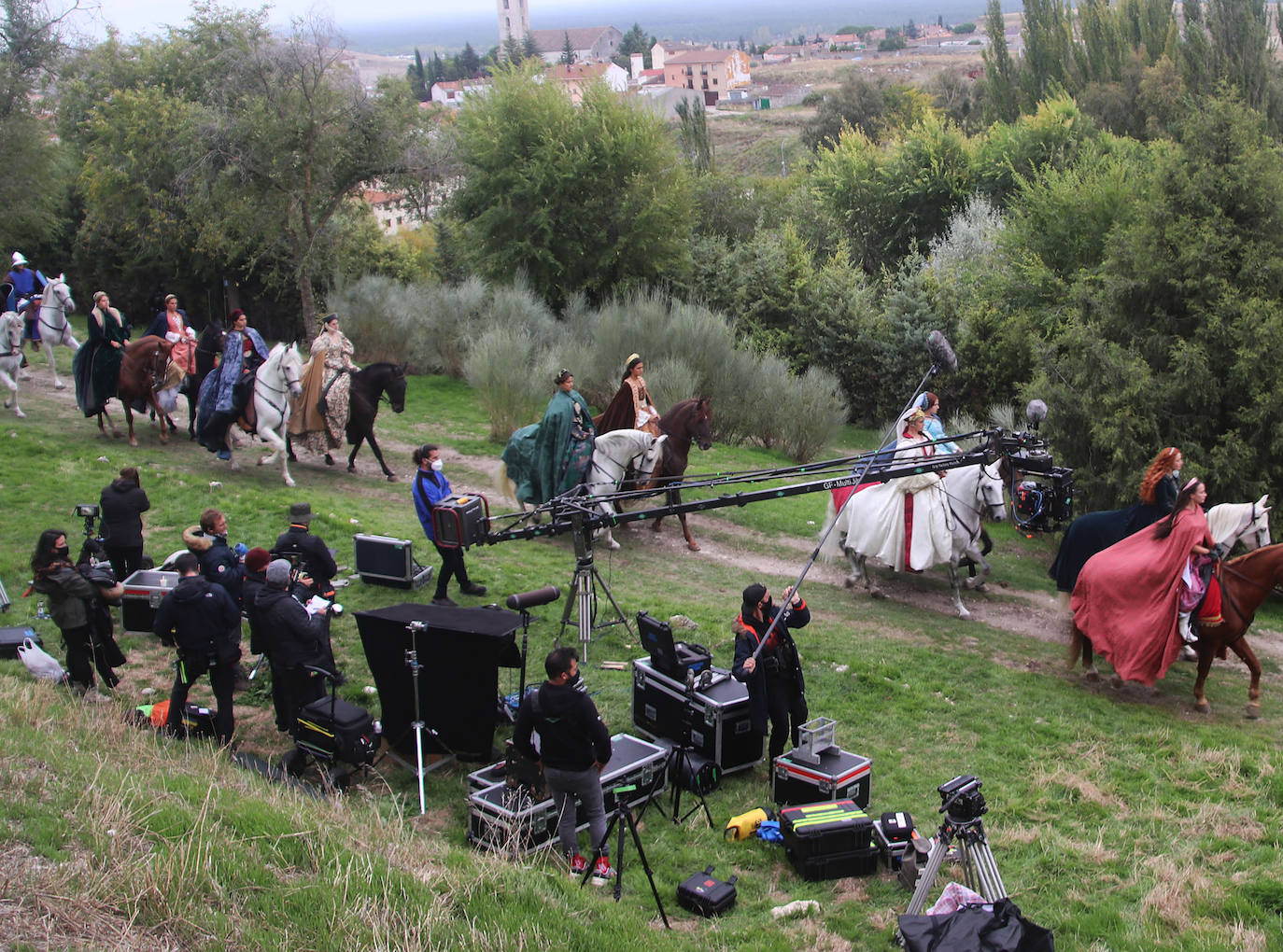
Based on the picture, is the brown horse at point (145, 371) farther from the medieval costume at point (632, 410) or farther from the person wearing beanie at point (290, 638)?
the person wearing beanie at point (290, 638)

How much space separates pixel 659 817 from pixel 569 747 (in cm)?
135

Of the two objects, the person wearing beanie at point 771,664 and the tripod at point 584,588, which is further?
Answer: the tripod at point 584,588

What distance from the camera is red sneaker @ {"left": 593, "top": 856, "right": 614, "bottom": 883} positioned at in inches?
260

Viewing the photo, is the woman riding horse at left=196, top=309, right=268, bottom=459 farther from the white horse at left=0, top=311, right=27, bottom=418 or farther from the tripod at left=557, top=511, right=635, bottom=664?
the tripod at left=557, top=511, right=635, bottom=664

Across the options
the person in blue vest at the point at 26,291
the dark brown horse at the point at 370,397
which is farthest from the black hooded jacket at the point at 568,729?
the person in blue vest at the point at 26,291

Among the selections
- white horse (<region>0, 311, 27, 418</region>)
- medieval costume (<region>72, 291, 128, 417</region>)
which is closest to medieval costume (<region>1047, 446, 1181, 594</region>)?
medieval costume (<region>72, 291, 128, 417</region>)

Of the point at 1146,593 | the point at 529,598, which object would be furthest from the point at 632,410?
the point at 1146,593

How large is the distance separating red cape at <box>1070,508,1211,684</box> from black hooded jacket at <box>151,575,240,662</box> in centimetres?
791

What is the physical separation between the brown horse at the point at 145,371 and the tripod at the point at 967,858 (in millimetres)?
14135

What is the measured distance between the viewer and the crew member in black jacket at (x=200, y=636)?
8.02 meters

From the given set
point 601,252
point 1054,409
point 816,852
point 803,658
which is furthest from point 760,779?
point 601,252

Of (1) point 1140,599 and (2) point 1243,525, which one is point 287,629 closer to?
(1) point 1140,599

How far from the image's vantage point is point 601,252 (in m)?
28.2

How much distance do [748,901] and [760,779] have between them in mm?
1710
